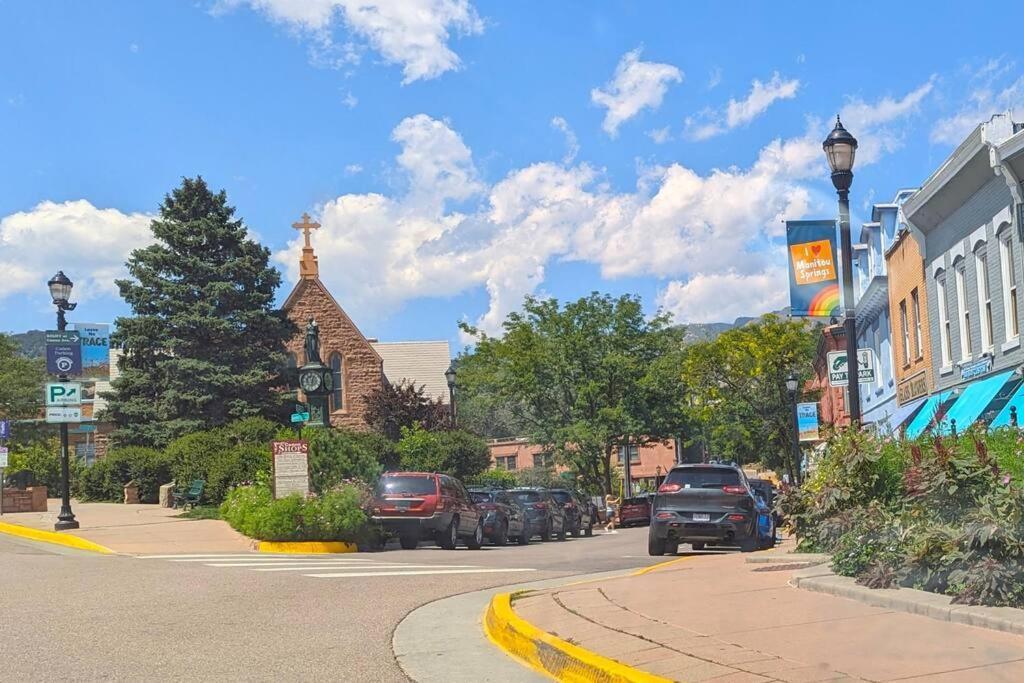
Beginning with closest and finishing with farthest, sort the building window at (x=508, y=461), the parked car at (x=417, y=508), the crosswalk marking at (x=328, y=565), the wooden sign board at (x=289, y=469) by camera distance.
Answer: the crosswalk marking at (x=328, y=565), the wooden sign board at (x=289, y=469), the parked car at (x=417, y=508), the building window at (x=508, y=461)

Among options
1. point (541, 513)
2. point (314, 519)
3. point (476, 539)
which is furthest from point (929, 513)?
point (541, 513)

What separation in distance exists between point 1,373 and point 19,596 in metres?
49.2

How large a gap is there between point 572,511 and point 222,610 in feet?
81.7

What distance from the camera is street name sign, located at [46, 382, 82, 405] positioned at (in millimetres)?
26922

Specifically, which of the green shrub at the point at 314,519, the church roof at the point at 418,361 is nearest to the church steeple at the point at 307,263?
the church roof at the point at 418,361

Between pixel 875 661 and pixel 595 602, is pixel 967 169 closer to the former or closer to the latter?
pixel 595 602

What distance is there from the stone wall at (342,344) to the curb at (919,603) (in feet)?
170

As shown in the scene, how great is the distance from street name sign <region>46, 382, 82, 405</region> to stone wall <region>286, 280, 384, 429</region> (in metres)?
34.3

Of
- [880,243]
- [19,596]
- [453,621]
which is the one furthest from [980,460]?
[880,243]

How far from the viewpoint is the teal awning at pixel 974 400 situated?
22328 millimetres

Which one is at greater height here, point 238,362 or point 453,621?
point 238,362

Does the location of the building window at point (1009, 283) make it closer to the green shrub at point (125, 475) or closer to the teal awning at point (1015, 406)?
the teal awning at point (1015, 406)

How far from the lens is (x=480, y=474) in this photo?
48.7 m

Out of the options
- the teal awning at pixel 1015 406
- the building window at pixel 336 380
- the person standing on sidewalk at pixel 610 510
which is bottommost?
the person standing on sidewalk at pixel 610 510
